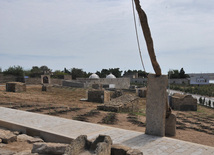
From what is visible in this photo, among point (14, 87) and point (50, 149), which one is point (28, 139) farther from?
point (14, 87)

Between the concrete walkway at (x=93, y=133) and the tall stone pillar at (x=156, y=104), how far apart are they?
0.31m

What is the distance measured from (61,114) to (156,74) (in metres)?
5.68

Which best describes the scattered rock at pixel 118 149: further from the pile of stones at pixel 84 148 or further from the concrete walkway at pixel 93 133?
the concrete walkway at pixel 93 133

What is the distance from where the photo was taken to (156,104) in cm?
635

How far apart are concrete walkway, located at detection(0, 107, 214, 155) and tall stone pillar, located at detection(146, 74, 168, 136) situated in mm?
312

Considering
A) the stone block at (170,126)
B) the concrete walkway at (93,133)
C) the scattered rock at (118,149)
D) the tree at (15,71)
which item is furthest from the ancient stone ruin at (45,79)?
the scattered rock at (118,149)

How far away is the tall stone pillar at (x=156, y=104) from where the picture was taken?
6.24 metres

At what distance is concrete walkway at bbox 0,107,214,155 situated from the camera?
16.6ft

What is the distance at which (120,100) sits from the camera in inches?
518

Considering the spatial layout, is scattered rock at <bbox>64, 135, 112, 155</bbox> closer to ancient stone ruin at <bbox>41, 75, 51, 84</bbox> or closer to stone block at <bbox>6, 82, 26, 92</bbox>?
stone block at <bbox>6, 82, 26, 92</bbox>

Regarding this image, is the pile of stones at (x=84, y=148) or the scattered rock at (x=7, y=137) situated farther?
the scattered rock at (x=7, y=137)

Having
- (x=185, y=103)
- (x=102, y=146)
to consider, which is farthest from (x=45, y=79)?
(x=102, y=146)

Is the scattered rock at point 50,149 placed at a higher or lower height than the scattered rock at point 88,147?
lower

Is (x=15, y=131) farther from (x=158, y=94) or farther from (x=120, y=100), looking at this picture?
(x=120, y=100)
